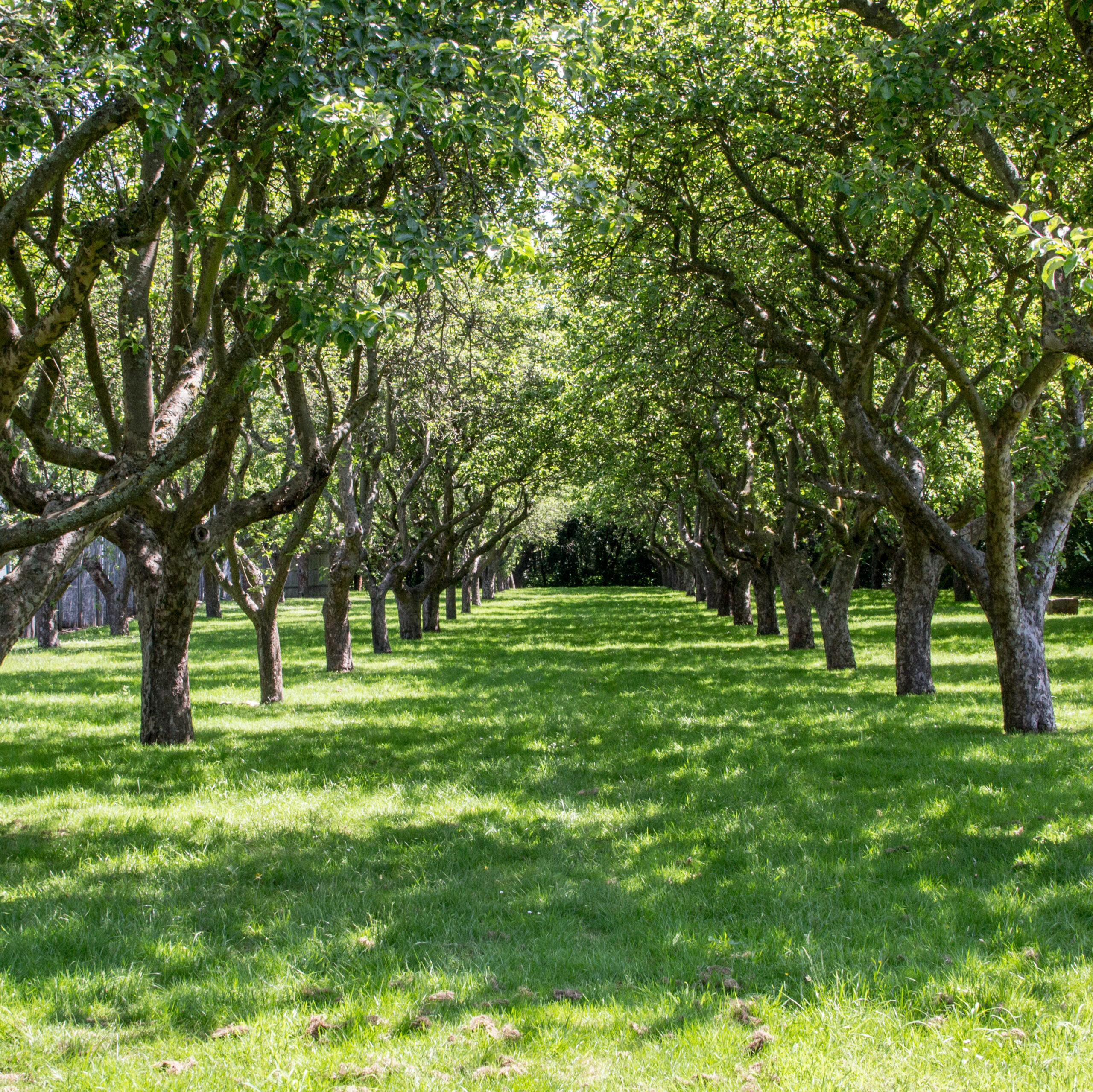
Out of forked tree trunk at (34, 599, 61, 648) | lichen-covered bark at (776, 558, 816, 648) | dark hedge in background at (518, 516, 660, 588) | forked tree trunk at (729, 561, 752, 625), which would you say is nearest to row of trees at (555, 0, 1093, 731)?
lichen-covered bark at (776, 558, 816, 648)

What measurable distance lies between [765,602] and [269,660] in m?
13.9

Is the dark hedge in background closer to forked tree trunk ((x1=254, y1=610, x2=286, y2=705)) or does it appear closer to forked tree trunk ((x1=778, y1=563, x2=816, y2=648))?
forked tree trunk ((x1=778, y1=563, x2=816, y2=648))

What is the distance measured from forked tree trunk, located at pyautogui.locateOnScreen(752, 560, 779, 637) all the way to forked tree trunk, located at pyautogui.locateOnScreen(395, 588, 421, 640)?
29.2 ft

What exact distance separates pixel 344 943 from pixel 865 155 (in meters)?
8.18

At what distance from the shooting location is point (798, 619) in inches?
777

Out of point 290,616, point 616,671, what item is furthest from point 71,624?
point 616,671

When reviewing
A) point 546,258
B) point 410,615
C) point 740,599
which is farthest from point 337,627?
point 740,599

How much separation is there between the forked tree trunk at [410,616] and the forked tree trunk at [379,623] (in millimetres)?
2772

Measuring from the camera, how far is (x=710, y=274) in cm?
1041

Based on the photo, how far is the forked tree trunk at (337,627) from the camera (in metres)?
16.6

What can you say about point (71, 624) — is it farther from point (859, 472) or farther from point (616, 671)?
point (859, 472)

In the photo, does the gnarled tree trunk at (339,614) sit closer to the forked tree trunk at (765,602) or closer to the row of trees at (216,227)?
the row of trees at (216,227)

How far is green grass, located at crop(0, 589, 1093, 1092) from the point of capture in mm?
3545

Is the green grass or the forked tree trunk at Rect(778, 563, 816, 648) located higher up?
the forked tree trunk at Rect(778, 563, 816, 648)
